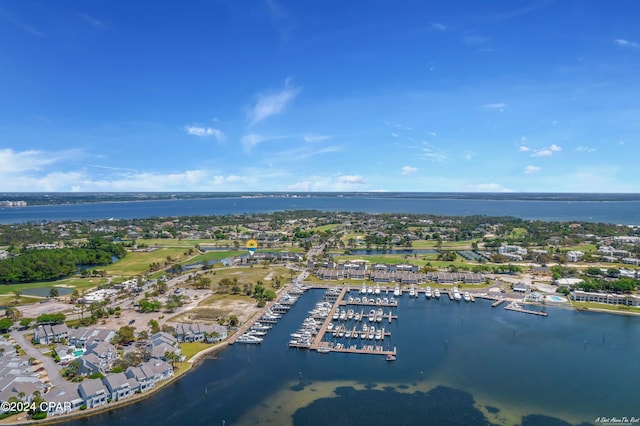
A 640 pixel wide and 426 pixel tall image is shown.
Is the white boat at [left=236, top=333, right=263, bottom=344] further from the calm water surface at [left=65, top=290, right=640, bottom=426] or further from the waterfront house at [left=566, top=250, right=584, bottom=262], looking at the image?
the waterfront house at [left=566, top=250, right=584, bottom=262]

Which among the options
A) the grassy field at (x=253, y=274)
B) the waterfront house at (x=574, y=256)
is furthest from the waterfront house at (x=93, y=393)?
the waterfront house at (x=574, y=256)

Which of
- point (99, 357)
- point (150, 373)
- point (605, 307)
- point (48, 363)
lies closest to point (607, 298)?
point (605, 307)

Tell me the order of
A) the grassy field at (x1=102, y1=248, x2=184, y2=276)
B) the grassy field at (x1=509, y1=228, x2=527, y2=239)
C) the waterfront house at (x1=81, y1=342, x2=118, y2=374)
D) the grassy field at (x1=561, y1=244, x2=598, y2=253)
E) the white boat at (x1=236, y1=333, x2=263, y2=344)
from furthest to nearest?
the grassy field at (x1=509, y1=228, x2=527, y2=239) → the grassy field at (x1=561, y1=244, x2=598, y2=253) → the grassy field at (x1=102, y1=248, x2=184, y2=276) → the white boat at (x1=236, y1=333, x2=263, y2=344) → the waterfront house at (x1=81, y1=342, x2=118, y2=374)

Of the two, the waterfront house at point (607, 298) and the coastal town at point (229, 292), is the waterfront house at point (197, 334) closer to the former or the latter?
the coastal town at point (229, 292)

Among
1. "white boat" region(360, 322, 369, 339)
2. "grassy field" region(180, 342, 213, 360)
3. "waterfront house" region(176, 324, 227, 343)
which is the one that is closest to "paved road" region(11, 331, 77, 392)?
"grassy field" region(180, 342, 213, 360)

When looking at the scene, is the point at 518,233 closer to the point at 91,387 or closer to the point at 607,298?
the point at 607,298
